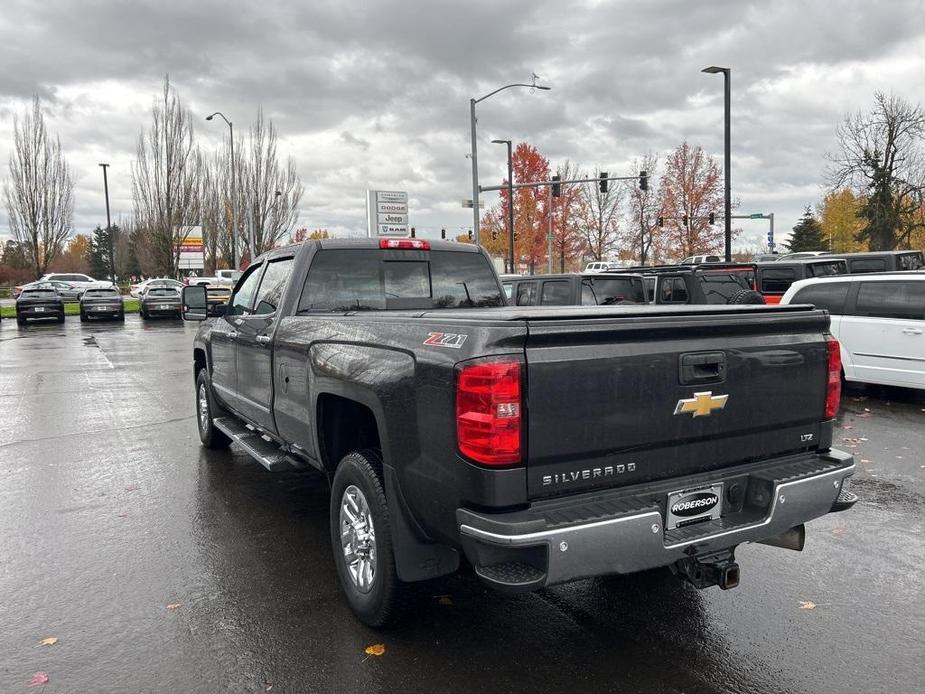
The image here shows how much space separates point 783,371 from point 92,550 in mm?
4459

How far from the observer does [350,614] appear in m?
3.84

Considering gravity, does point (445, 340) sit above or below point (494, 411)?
above

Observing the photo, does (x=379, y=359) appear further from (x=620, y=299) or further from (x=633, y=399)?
(x=620, y=299)

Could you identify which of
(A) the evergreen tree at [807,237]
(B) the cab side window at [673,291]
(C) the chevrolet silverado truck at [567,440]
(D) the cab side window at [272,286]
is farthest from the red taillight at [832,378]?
(A) the evergreen tree at [807,237]

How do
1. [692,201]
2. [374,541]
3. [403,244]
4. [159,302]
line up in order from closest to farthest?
1. [374,541]
2. [403,244]
3. [159,302]
4. [692,201]

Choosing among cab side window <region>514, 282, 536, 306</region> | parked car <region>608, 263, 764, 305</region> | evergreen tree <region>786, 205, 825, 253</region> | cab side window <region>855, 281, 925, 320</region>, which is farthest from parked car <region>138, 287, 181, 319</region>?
evergreen tree <region>786, 205, 825, 253</region>

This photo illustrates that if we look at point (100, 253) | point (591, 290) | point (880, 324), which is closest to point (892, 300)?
point (880, 324)

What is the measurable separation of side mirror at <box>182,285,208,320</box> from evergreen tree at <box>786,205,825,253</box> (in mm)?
66448

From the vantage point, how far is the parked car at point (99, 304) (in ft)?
98.0

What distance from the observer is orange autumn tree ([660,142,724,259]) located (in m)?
45.9

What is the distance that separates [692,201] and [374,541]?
152 ft

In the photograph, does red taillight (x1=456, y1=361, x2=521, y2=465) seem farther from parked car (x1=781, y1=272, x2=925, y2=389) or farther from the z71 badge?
parked car (x1=781, y1=272, x2=925, y2=389)

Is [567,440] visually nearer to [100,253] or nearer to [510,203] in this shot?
[510,203]

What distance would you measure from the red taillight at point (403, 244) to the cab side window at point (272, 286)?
0.72m
